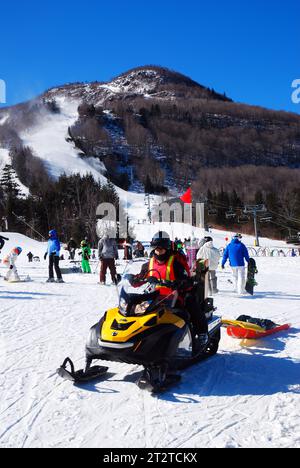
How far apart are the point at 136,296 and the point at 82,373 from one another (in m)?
0.98

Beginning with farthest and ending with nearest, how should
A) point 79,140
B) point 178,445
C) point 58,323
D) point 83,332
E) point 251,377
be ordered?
point 79,140, point 58,323, point 83,332, point 251,377, point 178,445

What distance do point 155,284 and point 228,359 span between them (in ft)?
5.02

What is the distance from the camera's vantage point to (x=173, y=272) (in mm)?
5387

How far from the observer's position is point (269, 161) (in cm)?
18588

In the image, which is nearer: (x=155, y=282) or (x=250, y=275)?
(x=155, y=282)

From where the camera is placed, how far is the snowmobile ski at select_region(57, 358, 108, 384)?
15.8 ft

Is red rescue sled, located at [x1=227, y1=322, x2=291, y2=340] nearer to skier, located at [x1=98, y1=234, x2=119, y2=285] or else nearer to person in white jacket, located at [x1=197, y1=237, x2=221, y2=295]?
person in white jacket, located at [x1=197, y1=237, x2=221, y2=295]

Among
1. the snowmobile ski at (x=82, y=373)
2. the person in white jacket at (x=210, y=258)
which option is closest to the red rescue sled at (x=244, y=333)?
the snowmobile ski at (x=82, y=373)

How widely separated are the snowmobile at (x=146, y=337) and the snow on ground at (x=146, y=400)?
0.16 meters

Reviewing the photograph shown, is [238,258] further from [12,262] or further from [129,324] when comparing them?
[129,324]

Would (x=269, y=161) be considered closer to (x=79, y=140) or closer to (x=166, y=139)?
(x=166, y=139)

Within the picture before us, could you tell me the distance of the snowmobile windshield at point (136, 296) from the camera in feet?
15.8

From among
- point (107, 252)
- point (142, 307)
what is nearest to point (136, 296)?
point (142, 307)

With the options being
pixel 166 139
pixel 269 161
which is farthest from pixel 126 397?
pixel 269 161
